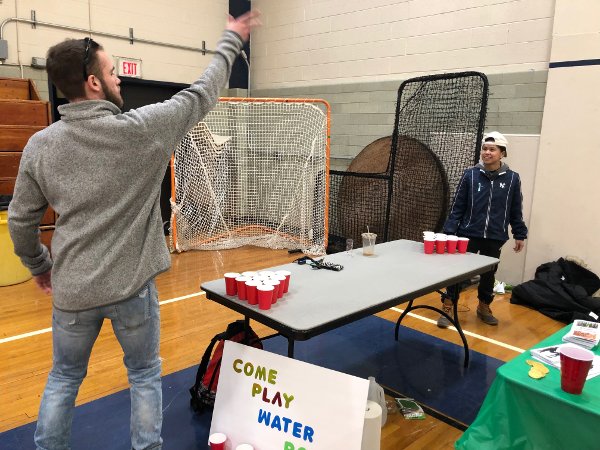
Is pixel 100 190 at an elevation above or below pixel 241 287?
above

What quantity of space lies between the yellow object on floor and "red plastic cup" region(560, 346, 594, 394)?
4128 millimetres

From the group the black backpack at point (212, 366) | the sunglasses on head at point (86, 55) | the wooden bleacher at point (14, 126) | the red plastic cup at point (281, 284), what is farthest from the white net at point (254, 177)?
the sunglasses on head at point (86, 55)

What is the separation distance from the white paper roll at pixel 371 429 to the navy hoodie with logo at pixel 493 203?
214cm

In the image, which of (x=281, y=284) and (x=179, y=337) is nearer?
(x=281, y=284)

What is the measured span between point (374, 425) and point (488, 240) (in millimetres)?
2211

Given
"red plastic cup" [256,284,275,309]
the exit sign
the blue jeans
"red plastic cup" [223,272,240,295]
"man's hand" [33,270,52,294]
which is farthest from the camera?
the exit sign

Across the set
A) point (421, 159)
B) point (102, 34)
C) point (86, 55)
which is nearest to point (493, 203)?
point (421, 159)

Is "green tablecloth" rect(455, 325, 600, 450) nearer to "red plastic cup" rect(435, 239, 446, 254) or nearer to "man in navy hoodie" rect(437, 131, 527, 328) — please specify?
"red plastic cup" rect(435, 239, 446, 254)

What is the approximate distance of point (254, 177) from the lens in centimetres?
567

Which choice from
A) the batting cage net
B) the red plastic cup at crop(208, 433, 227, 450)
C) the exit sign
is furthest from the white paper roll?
the exit sign

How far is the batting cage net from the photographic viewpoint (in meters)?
4.29

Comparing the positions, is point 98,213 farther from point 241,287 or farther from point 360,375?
point 360,375

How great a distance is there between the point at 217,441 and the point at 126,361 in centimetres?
43

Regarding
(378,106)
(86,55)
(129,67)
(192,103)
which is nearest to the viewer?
(86,55)
